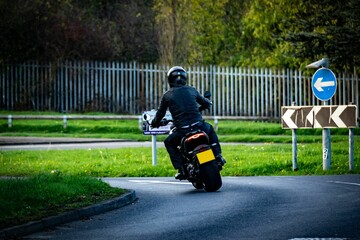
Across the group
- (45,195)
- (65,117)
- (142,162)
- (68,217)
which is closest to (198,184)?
(45,195)

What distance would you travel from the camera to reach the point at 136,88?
1487 inches

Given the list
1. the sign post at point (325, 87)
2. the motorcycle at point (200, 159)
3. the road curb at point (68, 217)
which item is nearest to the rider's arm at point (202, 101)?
the motorcycle at point (200, 159)

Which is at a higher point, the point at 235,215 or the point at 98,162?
the point at 235,215

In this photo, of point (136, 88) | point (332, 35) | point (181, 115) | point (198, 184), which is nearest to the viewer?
point (181, 115)

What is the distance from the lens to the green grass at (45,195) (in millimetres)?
10703

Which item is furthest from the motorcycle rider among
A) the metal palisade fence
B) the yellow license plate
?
the metal palisade fence

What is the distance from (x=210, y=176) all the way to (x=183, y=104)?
1.30 m

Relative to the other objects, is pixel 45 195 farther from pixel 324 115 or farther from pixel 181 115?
pixel 324 115

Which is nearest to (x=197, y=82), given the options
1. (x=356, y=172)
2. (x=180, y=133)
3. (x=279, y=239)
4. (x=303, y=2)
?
(x=303, y=2)

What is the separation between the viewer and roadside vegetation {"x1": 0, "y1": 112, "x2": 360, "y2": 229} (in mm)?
12109

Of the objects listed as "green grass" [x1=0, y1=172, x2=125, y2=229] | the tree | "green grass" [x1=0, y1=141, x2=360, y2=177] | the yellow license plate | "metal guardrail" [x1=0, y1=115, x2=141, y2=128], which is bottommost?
"green grass" [x1=0, y1=141, x2=360, y2=177]

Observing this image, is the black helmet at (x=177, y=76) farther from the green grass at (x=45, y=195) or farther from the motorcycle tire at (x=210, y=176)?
the green grass at (x=45, y=195)

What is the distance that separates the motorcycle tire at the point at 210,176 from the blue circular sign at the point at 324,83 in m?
5.24

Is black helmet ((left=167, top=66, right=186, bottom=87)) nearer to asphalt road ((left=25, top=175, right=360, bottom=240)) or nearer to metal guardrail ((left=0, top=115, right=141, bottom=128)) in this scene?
asphalt road ((left=25, top=175, right=360, bottom=240))
